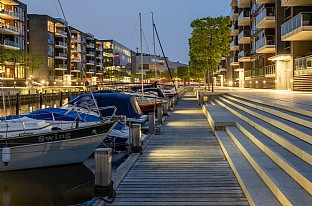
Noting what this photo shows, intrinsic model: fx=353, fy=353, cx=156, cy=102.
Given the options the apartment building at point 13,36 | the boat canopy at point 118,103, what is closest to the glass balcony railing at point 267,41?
the boat canopy at point 118,103

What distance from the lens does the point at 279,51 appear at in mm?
34906

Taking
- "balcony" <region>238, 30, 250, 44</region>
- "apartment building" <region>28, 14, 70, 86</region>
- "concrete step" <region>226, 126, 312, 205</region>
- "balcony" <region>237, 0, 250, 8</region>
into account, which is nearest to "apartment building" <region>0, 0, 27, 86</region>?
"apartment building" <region>28, 14, 70, 86</region>

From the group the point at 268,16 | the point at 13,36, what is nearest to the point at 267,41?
the point at 268,16

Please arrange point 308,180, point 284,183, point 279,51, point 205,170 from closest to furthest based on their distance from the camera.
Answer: point 308,180
point 284,183
point 205,170
point 279,51

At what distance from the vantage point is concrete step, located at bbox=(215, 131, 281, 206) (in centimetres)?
578

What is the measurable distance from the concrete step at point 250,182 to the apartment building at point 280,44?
18.6 meters

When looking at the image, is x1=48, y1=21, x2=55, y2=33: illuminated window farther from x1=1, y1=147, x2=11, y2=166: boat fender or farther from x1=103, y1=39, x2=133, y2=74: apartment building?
x1=1, y1=147, x2=11, y2=166: boat fender

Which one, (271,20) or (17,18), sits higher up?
(17,18)

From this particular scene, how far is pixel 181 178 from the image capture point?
8250 mm

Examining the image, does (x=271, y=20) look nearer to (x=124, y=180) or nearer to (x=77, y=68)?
(x=124, y=180)

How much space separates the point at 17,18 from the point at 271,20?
4513cm

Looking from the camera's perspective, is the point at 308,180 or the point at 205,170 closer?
the point at 308,180

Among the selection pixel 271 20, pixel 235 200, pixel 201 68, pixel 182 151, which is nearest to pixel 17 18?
pixel 201 68

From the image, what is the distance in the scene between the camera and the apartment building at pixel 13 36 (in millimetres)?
59250
